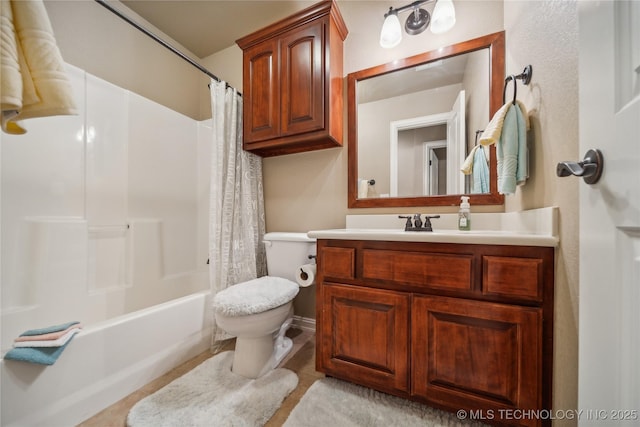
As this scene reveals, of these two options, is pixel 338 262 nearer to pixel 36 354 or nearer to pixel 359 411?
pixel 359 411

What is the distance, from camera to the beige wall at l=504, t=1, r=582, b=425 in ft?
2.22

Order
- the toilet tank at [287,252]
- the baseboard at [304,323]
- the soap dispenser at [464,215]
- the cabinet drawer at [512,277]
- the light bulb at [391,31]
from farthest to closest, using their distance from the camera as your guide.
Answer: the baseboard at [304,323], the toilet tank at [287,252], the light bulb at [391,31], the soap dispenser at [464,215], the cabinet drawer at [512,277]

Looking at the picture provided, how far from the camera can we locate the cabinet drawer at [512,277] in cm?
77

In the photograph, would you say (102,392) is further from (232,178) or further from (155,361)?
(232,178)

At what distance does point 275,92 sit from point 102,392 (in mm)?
1844

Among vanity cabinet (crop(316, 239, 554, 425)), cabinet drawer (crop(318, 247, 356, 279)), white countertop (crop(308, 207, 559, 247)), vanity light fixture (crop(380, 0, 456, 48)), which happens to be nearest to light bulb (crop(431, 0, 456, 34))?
vanity light fixture (crop(380, 0, 456, 48))

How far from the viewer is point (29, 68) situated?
2.20 ft

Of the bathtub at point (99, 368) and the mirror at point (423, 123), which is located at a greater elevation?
the mirror at point (423, 123)

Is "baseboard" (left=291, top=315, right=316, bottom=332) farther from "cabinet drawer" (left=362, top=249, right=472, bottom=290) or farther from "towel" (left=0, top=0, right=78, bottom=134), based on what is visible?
"towel" (left=0, top=0, right=78, bottom=134)

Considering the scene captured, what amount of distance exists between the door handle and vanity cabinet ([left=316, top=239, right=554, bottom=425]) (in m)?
0.45

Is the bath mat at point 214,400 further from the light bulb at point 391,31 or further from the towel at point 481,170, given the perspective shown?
the light bulb at point 391,31

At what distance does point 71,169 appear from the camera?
1.39m

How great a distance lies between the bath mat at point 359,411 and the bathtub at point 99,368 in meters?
0.77

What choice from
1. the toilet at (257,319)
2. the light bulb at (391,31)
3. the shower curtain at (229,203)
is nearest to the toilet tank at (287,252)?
the toilet at (257,319)
